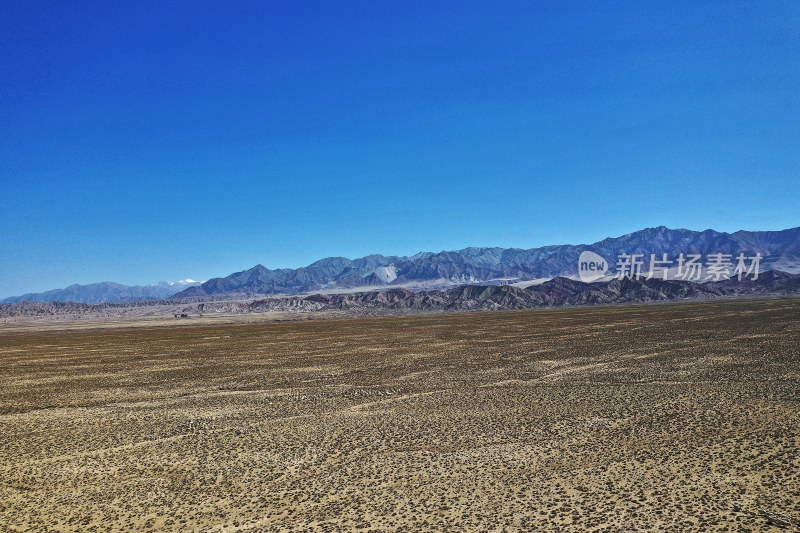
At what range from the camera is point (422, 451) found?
13.5m

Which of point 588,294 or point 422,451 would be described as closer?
point 422,451

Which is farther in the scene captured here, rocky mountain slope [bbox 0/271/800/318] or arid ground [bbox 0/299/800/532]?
rocky mountain slope [bbox 0/271/800/318]

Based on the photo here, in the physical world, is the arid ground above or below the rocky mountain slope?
above

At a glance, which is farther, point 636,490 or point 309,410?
point 309,410

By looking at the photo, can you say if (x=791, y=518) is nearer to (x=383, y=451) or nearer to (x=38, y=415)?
(x=383, y=451)

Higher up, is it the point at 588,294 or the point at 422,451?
the point at 422,451

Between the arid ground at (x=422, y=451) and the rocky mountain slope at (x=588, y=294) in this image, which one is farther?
the rocky mountain slope at (x=588, y=294)

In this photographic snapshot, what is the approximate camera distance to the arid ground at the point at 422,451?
9.70m

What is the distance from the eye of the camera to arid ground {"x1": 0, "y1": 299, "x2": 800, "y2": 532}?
9703 millimetres

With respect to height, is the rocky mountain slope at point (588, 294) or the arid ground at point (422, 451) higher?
the arid ground at point (422, 451)

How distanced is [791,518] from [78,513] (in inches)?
558

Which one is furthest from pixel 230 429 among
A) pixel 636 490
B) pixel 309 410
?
pixel 636 490

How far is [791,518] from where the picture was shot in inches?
338

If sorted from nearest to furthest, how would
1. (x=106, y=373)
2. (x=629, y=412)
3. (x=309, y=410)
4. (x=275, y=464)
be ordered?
(x=275, y=464) < (x=629, y=412) < (x=309, y=410) < (x=106, y=373)
